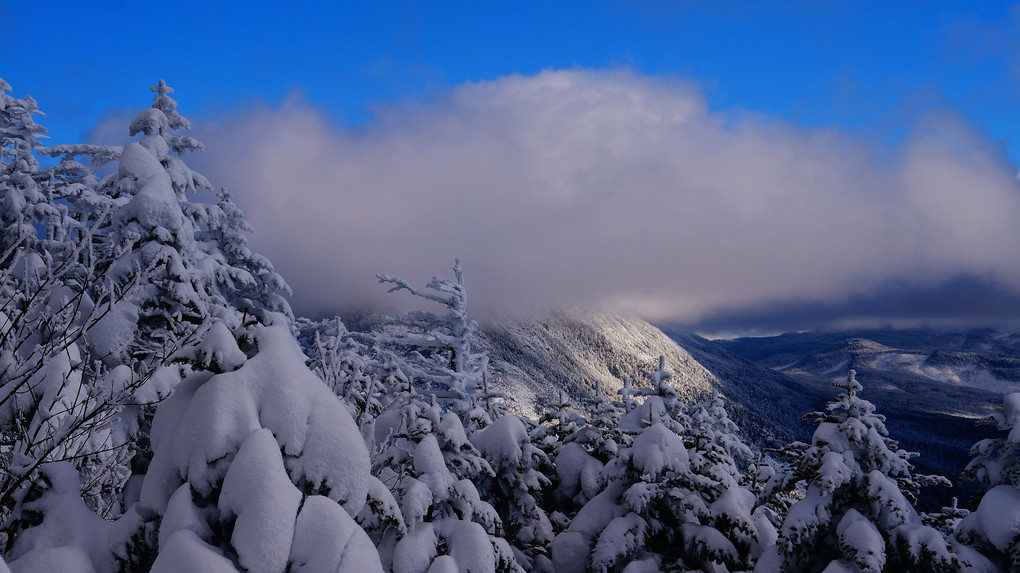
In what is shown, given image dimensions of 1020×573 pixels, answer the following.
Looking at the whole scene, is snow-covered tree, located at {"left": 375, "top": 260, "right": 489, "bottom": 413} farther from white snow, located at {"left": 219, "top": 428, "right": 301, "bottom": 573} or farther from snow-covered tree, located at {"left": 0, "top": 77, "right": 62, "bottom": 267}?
white snow, located at {"left": 219, "top": 428, "right": 301, "bottom": 573}

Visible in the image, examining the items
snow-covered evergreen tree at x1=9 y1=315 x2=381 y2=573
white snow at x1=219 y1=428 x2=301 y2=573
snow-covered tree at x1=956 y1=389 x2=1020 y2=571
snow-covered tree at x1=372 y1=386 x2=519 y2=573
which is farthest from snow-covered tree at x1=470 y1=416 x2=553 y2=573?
white snow at x1=219 y1=428 x2=301 y2=573

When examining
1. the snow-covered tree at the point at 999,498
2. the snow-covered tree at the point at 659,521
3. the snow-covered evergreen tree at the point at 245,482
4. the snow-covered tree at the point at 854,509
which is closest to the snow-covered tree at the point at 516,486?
the snow-covered tree at the point at 659,521

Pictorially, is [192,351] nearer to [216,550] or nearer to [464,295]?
[216,550]

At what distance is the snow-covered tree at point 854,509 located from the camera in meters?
7.18

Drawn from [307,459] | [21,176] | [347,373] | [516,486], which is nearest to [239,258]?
[21,176]

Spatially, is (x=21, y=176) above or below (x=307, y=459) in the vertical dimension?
above

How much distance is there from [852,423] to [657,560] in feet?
12.7

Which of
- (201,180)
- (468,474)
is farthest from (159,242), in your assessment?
(468,474)

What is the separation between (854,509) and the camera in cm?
770

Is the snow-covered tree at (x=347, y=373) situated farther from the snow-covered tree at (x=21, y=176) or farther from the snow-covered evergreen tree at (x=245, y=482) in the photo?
the snow-covered tree at (x=21, y=176)

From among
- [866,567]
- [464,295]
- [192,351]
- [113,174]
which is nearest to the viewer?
[192,351]

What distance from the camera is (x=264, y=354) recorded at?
3844 mm

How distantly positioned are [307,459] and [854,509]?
7.63m

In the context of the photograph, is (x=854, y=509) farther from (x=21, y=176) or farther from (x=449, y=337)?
(x=21, y=176)
